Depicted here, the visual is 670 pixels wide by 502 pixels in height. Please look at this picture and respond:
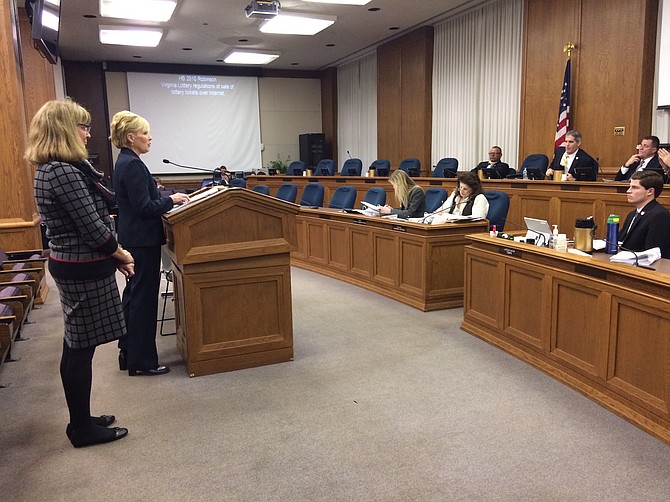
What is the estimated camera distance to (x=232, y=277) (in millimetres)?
3439

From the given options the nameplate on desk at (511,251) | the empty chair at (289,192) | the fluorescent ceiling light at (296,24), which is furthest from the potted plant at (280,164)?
the nameplate on desk at (511,251)

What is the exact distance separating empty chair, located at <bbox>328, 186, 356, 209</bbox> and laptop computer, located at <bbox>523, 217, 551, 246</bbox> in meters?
3.51

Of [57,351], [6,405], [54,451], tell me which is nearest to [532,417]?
[54,451]

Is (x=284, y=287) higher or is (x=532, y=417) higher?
(x=284, y=287)

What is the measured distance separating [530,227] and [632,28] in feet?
14.1

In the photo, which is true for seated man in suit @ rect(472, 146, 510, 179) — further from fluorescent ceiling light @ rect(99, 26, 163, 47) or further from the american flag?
fluorescent ceiling light @ rect(99, 26, 163, 47)

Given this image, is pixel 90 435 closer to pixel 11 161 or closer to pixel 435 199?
pixel 11 161

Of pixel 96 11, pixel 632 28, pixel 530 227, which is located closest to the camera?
pixel 530 227

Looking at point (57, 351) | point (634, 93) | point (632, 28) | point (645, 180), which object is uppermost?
point (632, 28)

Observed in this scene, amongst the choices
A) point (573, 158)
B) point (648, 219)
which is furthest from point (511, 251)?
point (573, 158)

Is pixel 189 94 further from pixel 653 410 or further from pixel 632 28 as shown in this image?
pixel 653 410

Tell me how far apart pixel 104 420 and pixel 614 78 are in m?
6.89

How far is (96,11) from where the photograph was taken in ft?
27.9

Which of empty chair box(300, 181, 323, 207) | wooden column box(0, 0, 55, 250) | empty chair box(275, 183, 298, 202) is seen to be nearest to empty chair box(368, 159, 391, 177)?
empty chair box(275, 183, 298, 202)
